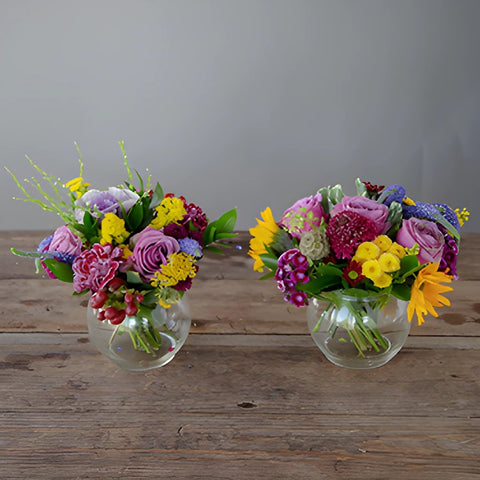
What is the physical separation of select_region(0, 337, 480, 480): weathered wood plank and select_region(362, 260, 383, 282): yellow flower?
0.25m

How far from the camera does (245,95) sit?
270 centimetres

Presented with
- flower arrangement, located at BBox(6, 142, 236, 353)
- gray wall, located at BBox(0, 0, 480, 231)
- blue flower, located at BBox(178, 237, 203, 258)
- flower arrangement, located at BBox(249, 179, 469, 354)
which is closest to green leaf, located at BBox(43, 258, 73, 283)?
flower arrangement, located at BBox(6, 142, 236, 353)

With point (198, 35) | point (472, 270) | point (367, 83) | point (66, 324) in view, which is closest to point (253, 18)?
point (198, 35)

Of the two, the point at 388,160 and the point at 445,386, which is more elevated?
the point at 445,386

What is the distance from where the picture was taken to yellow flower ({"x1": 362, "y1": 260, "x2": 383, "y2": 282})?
0.87m

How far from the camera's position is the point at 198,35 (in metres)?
2.60

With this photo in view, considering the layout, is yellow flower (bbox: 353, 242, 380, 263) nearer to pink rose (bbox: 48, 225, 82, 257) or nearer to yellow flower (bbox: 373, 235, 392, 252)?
yellow flower (bbox: 373, 235, 392, 252)

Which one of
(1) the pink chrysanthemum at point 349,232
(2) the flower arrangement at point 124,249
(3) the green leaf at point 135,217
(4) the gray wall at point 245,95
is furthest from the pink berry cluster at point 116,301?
(4) the gray wall at point 245,95

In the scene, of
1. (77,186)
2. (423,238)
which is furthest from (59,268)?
(423,238)

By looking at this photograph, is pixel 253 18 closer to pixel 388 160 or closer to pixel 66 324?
pixel 388 160

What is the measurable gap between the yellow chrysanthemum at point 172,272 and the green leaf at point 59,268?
→ 166 mm

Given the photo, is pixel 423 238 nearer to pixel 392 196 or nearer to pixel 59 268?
pixel 392 196

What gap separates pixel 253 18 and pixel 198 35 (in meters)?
0.27

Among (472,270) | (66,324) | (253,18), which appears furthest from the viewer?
(253,18)
